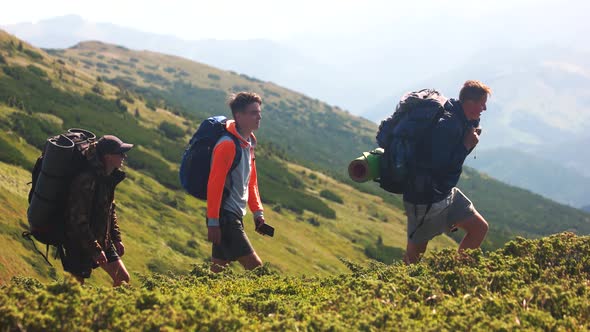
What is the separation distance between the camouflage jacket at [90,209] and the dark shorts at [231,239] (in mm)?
1464

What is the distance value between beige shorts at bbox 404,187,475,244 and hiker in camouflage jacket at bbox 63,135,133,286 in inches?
144

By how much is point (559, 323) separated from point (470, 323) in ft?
2.52

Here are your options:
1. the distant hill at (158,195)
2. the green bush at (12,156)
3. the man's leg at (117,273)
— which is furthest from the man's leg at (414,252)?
the green bush at (12,156)

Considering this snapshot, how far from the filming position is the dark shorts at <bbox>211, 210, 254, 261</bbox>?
7816 mm

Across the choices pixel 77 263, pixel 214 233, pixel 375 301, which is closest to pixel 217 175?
pixel 214 233

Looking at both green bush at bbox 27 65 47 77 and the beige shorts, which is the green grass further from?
green bush at bbox 27 65 47 77

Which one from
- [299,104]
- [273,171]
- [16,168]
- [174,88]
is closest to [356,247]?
[273,171]

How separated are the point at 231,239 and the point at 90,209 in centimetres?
193

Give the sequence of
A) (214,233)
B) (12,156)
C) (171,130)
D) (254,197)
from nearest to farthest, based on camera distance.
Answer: (214,233) → (254,197) → (12,156) → (171,130)

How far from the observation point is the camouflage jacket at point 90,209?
6410 millimetres

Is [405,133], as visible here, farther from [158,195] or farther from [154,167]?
[154,167]

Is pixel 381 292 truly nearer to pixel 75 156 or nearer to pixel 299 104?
pixel 75 156

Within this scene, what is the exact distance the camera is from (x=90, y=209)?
6586 mm

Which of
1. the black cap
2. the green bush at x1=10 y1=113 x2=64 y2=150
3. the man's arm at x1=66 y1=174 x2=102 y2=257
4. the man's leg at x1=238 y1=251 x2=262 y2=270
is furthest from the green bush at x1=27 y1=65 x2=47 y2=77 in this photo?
the man's arm at x1=66 y1=174 x2=102 y2=257
